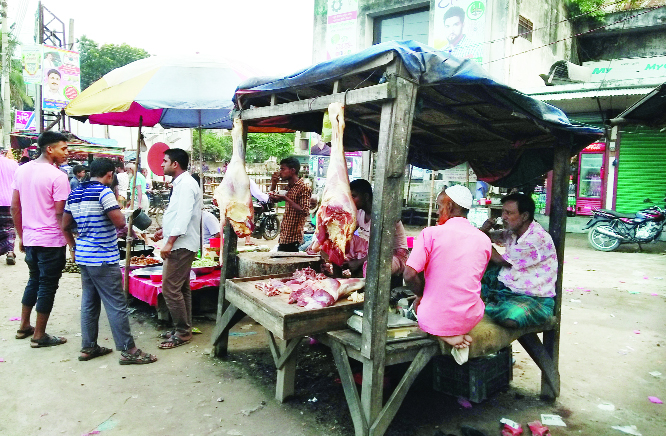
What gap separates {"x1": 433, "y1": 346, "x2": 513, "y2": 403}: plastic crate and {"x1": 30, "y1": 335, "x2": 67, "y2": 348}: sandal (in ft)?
13.3

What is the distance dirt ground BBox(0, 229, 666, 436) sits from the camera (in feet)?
11.9

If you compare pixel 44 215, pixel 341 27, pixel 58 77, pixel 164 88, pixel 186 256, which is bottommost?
pixel 186 256

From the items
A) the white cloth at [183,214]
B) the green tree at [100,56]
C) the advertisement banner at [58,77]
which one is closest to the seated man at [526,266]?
the white cloth at [183,214]

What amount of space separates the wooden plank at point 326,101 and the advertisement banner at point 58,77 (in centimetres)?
1671

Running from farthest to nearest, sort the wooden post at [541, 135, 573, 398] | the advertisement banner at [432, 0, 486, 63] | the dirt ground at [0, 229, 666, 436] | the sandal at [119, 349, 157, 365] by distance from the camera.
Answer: the advertisement banner at [432, 0, 486, 63] → the sandal at [119, 349, 157, 365] → the wooden post at [541, 135, 573, 398] → the dirt ground at [0, 229, 666, 436]

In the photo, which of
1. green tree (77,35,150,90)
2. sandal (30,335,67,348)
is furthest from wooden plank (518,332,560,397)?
green tree (77,35,150,90)

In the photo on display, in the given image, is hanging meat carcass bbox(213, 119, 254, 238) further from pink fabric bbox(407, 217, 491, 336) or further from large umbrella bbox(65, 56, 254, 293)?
pink fabric bbox(407, 217, 491, 336)

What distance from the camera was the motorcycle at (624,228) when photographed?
37.8ft

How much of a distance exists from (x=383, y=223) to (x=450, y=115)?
1.58m

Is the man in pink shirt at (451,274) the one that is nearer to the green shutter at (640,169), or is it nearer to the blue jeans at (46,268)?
the blue jeans at (46,268)

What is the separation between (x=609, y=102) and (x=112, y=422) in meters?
14.3

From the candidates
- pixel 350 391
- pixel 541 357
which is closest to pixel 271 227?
pixel 541 357

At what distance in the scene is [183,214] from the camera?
16.0 feet

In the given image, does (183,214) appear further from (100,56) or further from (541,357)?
(100,56)
